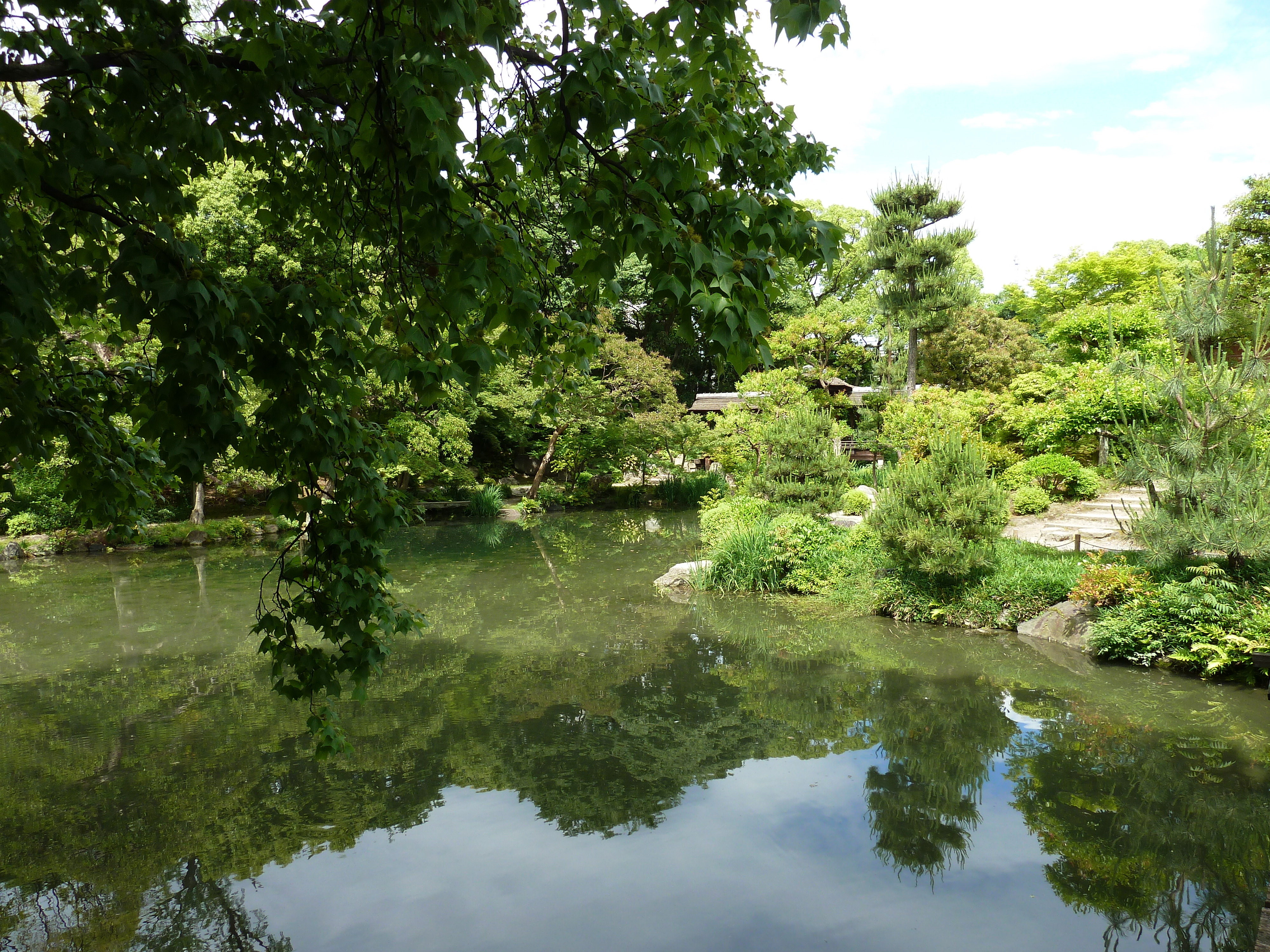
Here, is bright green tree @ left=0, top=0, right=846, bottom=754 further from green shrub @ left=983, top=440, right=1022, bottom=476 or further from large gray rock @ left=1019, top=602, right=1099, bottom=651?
green shrub @ left=983, top=440, right=1022, bottom=476

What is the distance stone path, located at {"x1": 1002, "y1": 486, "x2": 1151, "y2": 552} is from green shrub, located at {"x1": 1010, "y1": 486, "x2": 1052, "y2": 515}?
208 millimetres

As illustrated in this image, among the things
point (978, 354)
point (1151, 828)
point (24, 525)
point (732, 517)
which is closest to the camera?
point (1151, 828)

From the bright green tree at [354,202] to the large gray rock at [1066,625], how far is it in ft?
20.8

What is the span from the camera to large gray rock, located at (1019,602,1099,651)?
757 centimetres

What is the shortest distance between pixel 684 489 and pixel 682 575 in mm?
10740

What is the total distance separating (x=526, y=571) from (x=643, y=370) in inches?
343

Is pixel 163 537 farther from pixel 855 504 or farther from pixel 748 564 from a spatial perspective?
pixel 855 504

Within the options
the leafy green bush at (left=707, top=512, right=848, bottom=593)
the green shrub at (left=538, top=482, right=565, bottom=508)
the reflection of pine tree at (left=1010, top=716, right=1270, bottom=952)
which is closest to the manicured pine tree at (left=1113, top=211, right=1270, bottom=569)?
the reflection of pine tree at (left=1010, top=716, right=1270, bottom=952)

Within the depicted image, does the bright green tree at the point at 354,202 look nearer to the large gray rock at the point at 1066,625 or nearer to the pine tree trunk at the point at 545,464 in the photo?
the large gray rock at the point at 1066,625

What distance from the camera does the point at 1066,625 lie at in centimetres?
775

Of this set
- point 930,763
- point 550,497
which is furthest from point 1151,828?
point 550,497

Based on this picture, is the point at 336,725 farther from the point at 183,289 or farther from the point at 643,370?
the point at 643,370

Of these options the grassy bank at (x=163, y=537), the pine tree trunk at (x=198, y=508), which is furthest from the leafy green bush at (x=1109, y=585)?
the pine tree trunk at (x=198, y=508)

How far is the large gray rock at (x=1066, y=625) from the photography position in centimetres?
757
